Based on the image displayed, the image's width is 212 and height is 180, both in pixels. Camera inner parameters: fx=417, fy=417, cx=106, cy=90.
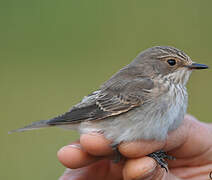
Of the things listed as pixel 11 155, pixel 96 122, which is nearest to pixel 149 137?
pixel 96 122

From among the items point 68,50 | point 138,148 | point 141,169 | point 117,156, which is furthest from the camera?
point 68,50

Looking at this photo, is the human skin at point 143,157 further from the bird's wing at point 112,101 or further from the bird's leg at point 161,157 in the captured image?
the bird's wing at point 112,101

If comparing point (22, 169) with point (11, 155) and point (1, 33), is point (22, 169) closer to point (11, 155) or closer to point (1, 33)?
point (11, 155)

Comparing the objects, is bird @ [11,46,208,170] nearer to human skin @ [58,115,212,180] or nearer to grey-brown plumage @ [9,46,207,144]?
grey-brown plumage @ [9,46,207,144]

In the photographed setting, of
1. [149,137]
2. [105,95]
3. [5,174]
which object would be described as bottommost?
[5,174]

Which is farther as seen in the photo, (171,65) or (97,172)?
(97,172)

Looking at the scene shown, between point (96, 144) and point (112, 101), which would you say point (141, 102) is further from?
point (96, 144)

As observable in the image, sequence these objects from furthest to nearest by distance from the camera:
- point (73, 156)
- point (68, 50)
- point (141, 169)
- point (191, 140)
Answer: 1. point (68, 50)
2. point (191, 140)
3. point (73, 156)
4. point (141, 169)

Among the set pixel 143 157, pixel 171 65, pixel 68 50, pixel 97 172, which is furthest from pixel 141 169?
pixel 68 50
